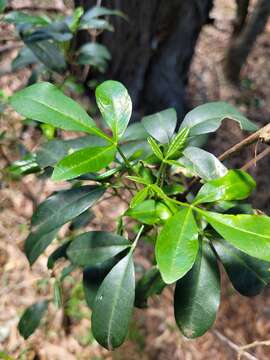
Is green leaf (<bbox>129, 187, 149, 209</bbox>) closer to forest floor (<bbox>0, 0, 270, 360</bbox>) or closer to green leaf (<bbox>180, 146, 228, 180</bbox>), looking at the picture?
green leaf (<bbox>180, 146, 228, 180</bbox>)

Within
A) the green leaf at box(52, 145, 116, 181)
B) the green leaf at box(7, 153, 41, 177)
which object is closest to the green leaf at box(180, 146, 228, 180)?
the green leaf at box(52, 145, 116, 181)

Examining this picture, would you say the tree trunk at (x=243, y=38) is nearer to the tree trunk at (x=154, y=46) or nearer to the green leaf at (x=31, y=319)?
the tree trunk at (x=154, y=46)

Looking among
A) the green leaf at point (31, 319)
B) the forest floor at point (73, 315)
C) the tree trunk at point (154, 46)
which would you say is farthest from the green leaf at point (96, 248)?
the tree trunk at point (154, 46)

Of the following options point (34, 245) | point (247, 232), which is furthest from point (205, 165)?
point (34, 245)

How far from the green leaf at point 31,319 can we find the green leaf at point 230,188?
665 millimetres

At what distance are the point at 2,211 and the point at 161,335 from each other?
893 millimetres

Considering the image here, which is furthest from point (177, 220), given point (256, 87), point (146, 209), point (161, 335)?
point (256, 87)

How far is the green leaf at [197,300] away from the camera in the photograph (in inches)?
23.4

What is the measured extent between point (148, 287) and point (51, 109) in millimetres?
453

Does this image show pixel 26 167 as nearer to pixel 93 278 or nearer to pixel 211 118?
pixel 93 278

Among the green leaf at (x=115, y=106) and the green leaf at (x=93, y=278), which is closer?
the green leaf at (x=115, y=106)

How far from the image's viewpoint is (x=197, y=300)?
59cm

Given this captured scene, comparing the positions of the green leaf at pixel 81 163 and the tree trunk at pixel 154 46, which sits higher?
the green leaf at pixel 81 163

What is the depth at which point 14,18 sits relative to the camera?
1.00m
